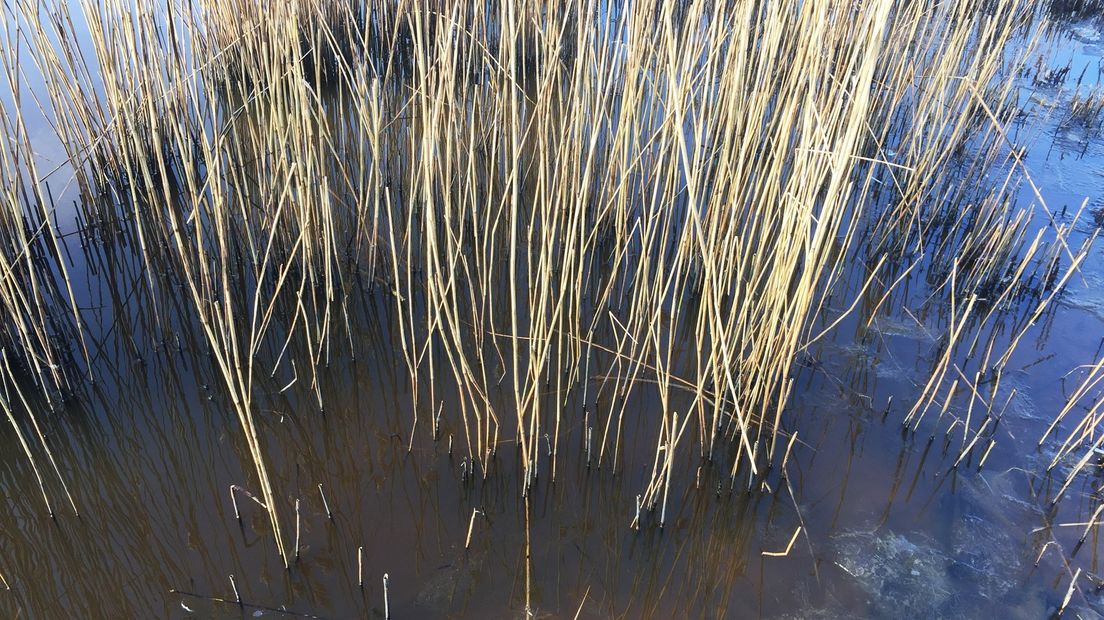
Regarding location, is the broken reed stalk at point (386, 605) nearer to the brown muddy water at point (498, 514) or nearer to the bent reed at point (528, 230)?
the brown muddy water at point (498, 514)

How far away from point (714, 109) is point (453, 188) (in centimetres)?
91

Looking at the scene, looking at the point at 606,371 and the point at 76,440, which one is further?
the point at 606,371

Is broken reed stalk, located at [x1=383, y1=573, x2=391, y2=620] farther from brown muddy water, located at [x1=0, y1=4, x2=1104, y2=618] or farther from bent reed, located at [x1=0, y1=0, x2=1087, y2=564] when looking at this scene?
bent reed, located at [x1=0, y1=0, x2=1087, y2=564]

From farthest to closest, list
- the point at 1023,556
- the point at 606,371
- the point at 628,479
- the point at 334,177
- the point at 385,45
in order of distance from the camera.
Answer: the point at 385,45 → the point at 334,177 → the point at 606,371 → the point at 628,479 → the point at 1023,556

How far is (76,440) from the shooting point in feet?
5.53

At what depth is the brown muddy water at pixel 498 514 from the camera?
1377 millimetres

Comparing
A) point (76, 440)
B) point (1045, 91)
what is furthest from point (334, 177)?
point (1045, 91)

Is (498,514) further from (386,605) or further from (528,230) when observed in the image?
(528,230)

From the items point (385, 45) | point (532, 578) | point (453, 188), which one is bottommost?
point (532, 578)

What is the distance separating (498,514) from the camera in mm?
1543

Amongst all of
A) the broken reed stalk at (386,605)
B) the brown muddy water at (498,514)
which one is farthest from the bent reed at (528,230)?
the broken reed stalk at (386,605)

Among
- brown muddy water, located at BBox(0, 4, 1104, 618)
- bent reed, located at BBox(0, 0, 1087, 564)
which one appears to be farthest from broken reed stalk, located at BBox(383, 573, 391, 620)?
bent reed, located at BBox(0, 0, 1087, 564)

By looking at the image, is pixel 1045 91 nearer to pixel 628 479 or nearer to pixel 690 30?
pixel 690 30

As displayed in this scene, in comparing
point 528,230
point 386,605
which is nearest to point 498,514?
point 386,605
